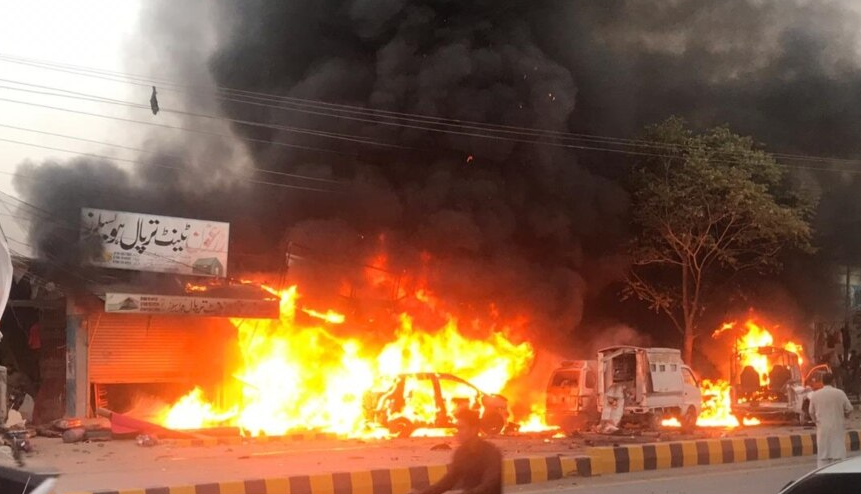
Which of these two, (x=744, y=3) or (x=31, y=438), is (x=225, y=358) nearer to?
(x=31, y=438)

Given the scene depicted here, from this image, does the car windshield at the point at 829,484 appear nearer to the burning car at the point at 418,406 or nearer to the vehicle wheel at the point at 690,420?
the burning car at the point at 418,406

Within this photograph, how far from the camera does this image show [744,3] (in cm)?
3084

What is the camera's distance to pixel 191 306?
67.7 ft

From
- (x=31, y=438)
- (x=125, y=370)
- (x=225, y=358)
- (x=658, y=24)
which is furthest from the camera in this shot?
(x=658, y=24)

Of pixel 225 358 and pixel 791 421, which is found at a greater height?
pixel 225 358

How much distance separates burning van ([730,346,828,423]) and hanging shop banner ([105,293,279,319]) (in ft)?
39.0

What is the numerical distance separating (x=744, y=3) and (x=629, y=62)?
4486 millimetres

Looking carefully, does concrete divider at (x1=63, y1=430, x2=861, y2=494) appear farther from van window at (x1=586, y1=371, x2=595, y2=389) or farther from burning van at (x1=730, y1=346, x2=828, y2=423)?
burning van at (x1=730, y1=346, x2=828, y2=423)

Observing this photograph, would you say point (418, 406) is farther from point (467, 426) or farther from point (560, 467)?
point (467, 426)

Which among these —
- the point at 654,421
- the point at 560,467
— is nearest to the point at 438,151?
the point at 654,421

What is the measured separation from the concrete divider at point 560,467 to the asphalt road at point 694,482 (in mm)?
186

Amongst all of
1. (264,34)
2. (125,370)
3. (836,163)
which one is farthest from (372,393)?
(836,163)

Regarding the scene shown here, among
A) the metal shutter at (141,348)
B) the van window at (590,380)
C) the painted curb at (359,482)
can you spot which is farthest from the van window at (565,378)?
the metal shutter at (141,348)

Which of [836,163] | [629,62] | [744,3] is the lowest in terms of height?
[836,163]
